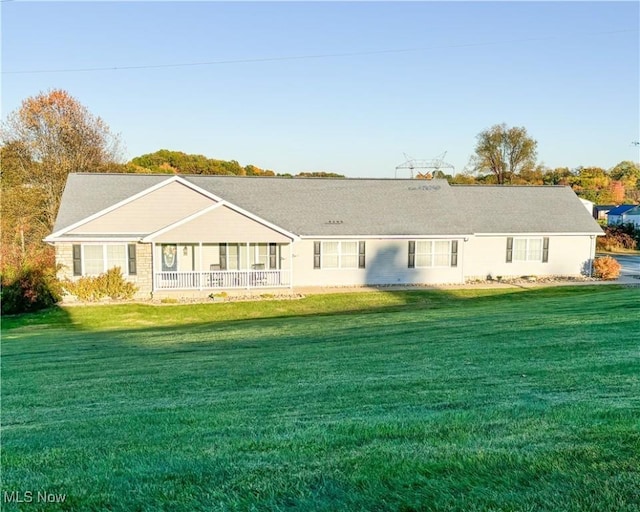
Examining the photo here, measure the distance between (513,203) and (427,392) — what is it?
2693 cm

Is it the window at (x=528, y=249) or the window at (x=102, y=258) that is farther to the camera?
the window at (x=528, y=249)

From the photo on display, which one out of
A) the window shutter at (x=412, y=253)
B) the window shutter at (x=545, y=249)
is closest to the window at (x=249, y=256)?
the window shutter at (x=412, y=253)

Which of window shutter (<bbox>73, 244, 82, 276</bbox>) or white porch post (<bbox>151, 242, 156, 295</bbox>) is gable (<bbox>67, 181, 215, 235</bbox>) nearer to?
window shutter (<bbox>73, 244, 82, 276</bbox>)

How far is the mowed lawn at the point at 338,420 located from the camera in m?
3.40

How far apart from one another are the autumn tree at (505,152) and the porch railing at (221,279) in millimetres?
64804

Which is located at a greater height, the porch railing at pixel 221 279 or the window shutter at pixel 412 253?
the window shutter at pixel 412 253

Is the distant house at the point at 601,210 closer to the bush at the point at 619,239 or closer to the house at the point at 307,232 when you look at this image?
the bush at the point at 619,239

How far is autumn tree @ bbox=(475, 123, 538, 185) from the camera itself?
8212 cm

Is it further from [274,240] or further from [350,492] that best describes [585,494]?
[274,240]

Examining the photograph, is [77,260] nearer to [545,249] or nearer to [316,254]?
[316,254]

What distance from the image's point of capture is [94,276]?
23.2 metres

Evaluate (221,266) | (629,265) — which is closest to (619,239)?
(629,265)

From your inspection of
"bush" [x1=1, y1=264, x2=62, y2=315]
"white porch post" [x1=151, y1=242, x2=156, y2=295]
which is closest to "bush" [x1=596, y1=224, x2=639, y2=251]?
"white porch post" [x1=151, y1=242, x2=156, y2=295]

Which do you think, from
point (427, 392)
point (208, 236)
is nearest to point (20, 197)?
point (208, 236)
